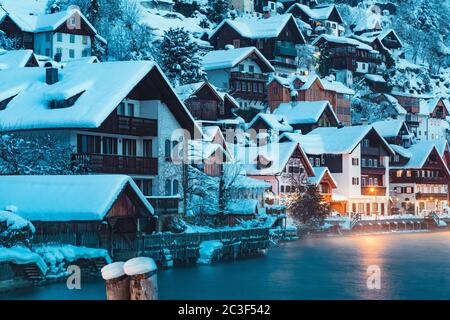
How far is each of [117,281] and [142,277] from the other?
1.13 ft

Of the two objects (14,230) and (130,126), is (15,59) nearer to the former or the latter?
(130,126)

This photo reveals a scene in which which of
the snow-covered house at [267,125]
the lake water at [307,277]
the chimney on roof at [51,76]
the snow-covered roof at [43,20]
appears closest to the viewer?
the lake water at [307,277]

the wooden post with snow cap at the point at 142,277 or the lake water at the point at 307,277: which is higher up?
the wooden post with snow cap at the point at 142,277

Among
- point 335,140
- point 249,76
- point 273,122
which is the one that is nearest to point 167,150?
point 273,122

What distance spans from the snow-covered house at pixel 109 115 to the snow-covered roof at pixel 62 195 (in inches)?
223

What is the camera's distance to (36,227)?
37.8 metres

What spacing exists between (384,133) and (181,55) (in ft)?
85.7

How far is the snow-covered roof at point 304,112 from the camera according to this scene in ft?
310

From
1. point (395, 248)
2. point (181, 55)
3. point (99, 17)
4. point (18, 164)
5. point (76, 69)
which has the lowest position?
point (395, 248)

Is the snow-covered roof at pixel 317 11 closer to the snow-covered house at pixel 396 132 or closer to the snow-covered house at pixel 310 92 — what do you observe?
the snow-covered house at pixel 310 92

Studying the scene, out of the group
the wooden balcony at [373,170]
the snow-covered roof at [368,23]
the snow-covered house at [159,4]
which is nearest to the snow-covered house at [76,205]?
the wooden balcony at [373,170]

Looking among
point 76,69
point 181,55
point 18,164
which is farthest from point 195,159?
point 181,55

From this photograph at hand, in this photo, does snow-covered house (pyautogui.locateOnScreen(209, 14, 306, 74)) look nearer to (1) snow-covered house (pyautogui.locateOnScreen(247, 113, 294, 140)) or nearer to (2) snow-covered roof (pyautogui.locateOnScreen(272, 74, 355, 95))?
(2) snow-covered roof (pyautogui.locateOnScreen(272, 74, 355, 95))

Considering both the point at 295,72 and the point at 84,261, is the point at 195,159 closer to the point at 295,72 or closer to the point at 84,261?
the point at 84,261
